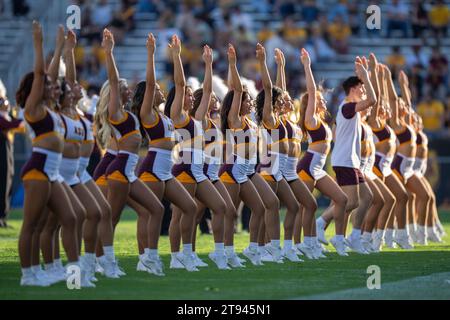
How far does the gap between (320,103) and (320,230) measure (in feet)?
6.32

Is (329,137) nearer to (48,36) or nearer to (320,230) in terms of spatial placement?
(320,230)

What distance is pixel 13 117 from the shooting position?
17.7m

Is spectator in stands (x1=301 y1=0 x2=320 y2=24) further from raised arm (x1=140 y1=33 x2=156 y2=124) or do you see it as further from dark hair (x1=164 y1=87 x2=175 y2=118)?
raised arm (x1=140 y1=33 x2=156 y2=124)

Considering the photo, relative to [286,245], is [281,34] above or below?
above

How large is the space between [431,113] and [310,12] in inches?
181

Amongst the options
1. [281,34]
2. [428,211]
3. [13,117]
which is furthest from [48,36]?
[428,211]

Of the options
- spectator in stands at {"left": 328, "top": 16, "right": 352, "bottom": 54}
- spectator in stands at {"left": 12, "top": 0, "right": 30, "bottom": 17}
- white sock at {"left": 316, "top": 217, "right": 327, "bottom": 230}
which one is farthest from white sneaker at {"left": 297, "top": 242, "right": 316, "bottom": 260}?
spectator in stands at {"left": 12, "top": 0, "right": 30, "bottom": 17}

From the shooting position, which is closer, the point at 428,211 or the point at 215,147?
the point at 215,147

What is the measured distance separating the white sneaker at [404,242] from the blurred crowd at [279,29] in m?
11.3

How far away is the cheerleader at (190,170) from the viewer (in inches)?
494

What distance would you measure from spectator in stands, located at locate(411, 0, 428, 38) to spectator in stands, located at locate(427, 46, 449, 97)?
4.98 ft

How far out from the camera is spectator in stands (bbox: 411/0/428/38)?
97.5ft

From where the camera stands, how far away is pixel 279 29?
29609 millimetres

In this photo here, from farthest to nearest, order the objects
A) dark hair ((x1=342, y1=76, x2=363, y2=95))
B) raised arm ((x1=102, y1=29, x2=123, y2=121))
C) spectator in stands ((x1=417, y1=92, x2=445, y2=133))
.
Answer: spectator in stands ((x1=417, y1=92, x2=445, y2=133))
dark hair ((x1=342, y1=76, x2=363, y2=95))
raised arm ((x1=102, y1=29, x2=123, y2=121))
